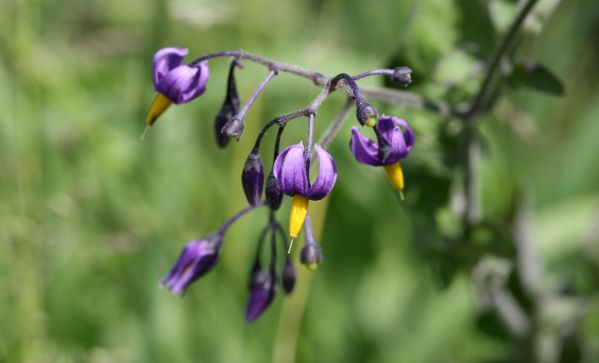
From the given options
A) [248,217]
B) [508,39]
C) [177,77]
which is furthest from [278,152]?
[248,217]

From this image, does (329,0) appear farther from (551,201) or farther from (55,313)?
(55,313)

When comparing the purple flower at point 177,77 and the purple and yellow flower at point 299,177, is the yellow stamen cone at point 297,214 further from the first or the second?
the purple flower at point 177,77

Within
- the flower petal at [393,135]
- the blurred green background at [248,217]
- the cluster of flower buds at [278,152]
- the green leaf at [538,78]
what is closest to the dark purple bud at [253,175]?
the cluster of flower buds at [278,152]

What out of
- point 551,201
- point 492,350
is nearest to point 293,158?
point 492,350

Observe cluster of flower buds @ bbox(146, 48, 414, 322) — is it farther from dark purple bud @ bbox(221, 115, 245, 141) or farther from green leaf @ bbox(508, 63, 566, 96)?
green leaf @ bbox(508, 63, 566, 96)

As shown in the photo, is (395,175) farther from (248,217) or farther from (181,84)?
(248,217)

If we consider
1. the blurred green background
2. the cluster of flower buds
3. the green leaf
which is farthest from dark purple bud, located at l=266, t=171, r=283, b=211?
the green leaf
